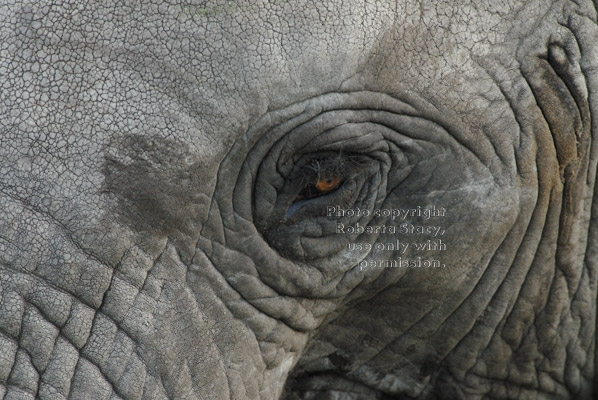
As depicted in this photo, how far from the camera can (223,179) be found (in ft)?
8.91

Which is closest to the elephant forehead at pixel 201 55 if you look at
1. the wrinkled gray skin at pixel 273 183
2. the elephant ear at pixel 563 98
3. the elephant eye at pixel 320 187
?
the wrinkled gray skin at pixel 273 183

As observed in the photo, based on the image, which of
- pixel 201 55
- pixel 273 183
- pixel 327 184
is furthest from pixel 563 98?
pixel 201 55

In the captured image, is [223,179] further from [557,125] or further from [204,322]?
[557,125]

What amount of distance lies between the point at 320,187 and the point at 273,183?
0.52ft

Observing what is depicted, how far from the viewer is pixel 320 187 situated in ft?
9.38

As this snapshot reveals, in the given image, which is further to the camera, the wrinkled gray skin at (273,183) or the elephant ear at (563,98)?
the elephant ear at (563,98)

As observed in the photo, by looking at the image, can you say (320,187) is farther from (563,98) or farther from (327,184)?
(563,98)

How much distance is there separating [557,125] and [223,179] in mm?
1183

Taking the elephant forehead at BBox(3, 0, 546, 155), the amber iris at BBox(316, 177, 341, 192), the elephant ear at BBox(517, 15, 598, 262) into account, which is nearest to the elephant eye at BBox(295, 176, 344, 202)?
the amber iris at BBox(316, 177, 341, 192)

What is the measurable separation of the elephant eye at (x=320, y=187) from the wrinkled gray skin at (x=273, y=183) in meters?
0.03

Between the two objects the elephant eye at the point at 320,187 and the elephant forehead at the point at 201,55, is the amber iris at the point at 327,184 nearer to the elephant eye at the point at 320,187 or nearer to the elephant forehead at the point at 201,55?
the elephant eye at the point at 320,187

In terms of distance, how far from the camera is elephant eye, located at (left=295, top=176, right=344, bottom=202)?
285cm

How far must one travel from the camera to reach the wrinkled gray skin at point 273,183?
8.35ft

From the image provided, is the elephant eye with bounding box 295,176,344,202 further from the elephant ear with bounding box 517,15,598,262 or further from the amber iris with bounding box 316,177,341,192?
the elephant ear with bounding box 517,15,598,262
